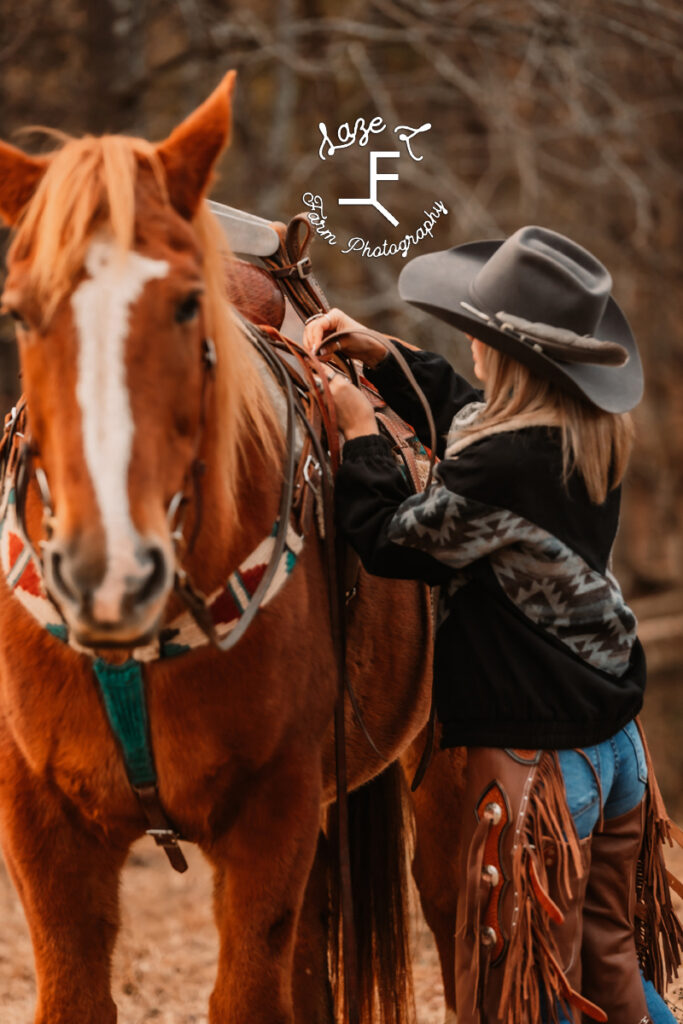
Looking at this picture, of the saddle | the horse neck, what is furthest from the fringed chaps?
the horse neck

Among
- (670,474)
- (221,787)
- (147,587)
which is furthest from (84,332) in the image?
(670,474)

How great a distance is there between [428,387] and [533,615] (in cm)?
82

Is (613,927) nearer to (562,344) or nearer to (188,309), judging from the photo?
(562,344)

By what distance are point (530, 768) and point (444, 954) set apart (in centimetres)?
111

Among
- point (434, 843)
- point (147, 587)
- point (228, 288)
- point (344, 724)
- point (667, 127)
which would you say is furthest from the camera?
point (667, 127)

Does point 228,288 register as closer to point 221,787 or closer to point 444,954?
point 221,787

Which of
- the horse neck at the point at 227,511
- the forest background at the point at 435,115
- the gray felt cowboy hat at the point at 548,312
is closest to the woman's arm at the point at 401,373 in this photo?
the gray felt cowboy hat at the point at 548,312

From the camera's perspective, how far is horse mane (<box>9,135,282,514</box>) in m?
1.63

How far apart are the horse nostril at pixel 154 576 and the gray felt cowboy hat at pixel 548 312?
92cm

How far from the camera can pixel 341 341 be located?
271 centimetres

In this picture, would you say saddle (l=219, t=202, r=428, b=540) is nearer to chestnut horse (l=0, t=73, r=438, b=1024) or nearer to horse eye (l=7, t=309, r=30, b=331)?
chestnut horse (l=0, t=73, r=438, b=1024)

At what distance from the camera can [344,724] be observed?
242cm

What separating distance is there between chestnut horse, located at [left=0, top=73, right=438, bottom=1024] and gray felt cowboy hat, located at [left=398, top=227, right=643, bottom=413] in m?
0.42

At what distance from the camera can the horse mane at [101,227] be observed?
163cm
